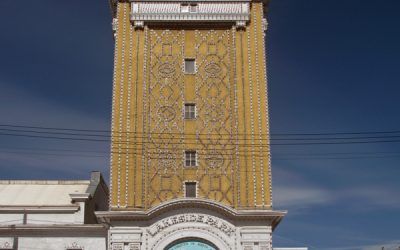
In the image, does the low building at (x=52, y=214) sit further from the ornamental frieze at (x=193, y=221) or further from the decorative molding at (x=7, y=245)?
the ornamental frieze at (x=193, y=221)

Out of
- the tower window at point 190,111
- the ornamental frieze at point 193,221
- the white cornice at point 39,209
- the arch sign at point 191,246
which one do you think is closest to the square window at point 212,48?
the tower window at point 190,111

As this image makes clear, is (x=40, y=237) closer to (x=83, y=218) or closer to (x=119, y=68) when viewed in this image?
(x=83, y=218)

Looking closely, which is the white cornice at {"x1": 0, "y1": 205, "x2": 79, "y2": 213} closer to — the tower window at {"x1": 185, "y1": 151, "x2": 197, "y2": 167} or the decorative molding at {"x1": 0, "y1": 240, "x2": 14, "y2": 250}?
the decorative molding at {"x1": 0, "y1": 240, "x2": 14, "y2": 250}

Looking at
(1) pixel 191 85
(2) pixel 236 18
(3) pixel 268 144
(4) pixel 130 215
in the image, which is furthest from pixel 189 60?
(4) pixel 130 215

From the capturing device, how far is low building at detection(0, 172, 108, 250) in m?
35.4

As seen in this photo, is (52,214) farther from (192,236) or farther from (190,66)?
(190,66)

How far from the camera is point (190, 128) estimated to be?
116 ft

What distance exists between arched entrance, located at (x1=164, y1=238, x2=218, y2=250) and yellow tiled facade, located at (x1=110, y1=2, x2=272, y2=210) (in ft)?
8.57

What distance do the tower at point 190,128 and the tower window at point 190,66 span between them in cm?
8

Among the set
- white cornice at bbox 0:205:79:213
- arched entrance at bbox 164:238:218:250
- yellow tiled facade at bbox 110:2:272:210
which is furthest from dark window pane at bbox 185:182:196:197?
white cornice at bbox 0:205:79:213

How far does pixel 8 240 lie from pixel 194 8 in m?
18.6

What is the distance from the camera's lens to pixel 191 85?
36.1 meters

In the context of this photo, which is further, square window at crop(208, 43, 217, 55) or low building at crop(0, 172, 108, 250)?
square window at crop(208, 43, 217, 55)

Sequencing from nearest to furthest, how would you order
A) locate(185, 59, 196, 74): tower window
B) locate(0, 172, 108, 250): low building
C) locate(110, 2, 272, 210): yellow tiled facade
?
locate(110, 2, 272, 210): yellow tiled facade → locate(0, 172, 108, 250): low building → locate(185, 59, 196, 74): tower window
